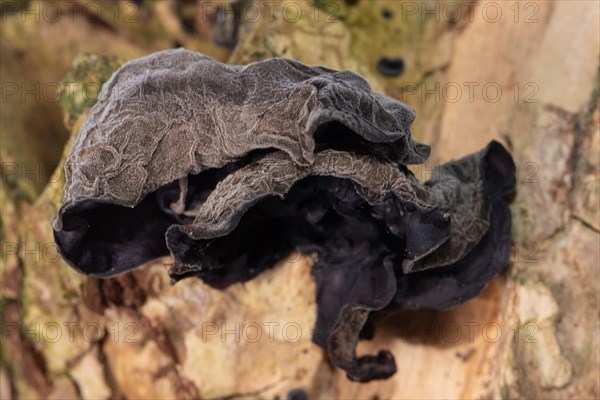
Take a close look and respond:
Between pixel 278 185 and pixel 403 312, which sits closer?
pixel 278 185

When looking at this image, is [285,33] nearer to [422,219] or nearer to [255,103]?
[255,103]

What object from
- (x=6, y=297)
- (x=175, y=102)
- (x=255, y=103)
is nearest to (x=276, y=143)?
(x=255, y=103)

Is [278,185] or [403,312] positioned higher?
[278,185]

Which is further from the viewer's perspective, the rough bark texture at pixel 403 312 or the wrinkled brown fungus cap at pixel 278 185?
the rough bark texture at pixel 403 312

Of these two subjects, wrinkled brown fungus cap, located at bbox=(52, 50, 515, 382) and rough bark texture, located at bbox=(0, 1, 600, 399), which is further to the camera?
rough bark texture, located at bbox=(0, 1, 600, 399)
